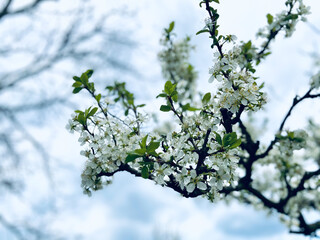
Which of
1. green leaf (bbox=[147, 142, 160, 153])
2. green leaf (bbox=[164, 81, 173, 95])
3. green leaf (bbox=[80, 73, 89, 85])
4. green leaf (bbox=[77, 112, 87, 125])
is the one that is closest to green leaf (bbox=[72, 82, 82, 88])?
green leaf (bbox=[80, 73, 89, 85])

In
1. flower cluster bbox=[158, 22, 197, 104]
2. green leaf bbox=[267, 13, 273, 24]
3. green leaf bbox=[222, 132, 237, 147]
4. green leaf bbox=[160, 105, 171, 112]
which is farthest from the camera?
flower cluster bbox=[158, 22, 197, 104]

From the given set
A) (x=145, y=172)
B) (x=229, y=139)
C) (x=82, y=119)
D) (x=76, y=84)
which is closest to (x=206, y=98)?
(x=229, y=139)

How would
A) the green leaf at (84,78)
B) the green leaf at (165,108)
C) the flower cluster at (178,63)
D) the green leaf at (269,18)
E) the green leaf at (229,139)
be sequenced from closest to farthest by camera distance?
the green leaf at (229,139), the green leaf at (165,108), the green leaf at (84,78), the green leaf at (269,18), the flower cluster at (178,63)

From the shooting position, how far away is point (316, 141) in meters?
6.07

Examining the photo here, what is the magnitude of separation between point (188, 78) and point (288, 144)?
1.79 metres

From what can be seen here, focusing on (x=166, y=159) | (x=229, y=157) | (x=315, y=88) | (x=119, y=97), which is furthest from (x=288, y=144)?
(x=119, y=97)

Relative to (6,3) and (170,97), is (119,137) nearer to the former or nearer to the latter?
(170,97)

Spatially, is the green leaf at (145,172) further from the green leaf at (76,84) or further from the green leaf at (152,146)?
the green leaf at (76,84)

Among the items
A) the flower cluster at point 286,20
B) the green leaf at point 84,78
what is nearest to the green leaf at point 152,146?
the green leaf at point 84,78

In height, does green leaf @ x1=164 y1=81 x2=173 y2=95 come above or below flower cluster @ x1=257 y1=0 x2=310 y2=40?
below

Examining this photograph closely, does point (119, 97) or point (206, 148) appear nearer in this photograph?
point (206, 148)

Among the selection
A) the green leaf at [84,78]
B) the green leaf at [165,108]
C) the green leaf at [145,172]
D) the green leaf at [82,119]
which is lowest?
the green leaf at [145,172]

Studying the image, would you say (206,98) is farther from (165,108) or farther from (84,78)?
(84,78)

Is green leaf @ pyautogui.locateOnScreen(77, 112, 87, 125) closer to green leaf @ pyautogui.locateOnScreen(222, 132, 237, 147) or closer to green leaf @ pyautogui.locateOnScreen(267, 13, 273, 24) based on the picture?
green leaf @ pyautogui.locateOnScreen(222, 132, 237, 147)
